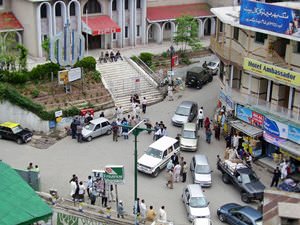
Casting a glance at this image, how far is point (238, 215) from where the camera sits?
101 ft

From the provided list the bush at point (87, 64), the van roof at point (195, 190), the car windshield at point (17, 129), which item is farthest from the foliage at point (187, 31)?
the van roof at point (195, 190)

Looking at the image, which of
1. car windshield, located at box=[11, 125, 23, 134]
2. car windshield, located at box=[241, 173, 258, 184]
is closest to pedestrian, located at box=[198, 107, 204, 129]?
car windshield, located at box=[241, 173, 258, 184]

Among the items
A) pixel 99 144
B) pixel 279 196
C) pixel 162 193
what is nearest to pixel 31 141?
pixel 99 144

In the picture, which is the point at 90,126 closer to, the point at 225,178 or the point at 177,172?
the point at 177,172

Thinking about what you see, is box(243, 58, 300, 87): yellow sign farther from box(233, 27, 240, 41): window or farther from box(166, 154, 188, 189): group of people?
box(166, 154, 188, 189): group of people

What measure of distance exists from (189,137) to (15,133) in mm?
12701

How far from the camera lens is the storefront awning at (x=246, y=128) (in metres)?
38.3

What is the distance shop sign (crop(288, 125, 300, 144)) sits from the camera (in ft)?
117

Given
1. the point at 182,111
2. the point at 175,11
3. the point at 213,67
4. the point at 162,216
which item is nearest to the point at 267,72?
the point at 182,111

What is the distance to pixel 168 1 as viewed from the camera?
62625mm

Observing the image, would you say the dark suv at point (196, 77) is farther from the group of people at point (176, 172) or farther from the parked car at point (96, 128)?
the group of people at point (176, 172)

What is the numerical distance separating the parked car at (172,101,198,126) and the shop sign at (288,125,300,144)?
34.2 feet

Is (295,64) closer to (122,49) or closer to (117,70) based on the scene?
(117,70)

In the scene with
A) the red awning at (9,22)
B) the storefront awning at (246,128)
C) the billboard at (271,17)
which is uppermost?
the billboard at (271,17)
